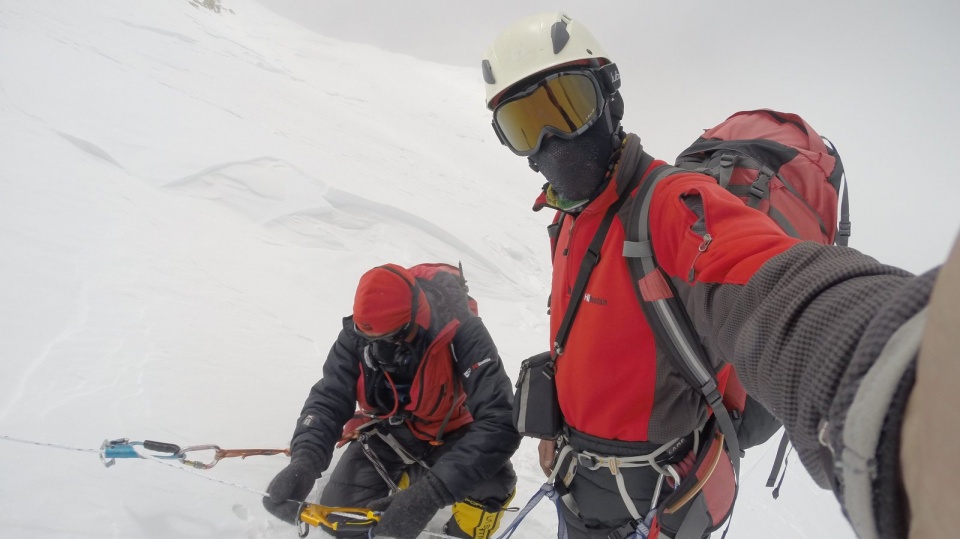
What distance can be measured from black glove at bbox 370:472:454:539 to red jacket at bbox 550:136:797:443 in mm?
1028

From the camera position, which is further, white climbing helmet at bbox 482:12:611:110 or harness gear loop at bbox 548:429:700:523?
white climbing helmet at bbox 482:12:611:110

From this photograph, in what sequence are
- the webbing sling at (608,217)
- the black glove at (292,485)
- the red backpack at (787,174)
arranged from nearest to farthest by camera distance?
the webbing sling at (608,217) → the red backpack at (787,174) → the black glove at (292,485)

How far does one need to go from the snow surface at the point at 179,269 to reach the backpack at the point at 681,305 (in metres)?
1.56

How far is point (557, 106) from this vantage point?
72.4 inches

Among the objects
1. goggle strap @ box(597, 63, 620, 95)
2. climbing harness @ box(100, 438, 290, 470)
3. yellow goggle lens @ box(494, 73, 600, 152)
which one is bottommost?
climbing harness @ box(100, 438, 290, 470)

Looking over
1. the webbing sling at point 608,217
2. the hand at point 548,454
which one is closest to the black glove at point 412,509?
the hand at point 548,454

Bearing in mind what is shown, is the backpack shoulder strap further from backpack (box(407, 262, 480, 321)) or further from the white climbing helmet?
backpack (box(407, 262, 480, 321))

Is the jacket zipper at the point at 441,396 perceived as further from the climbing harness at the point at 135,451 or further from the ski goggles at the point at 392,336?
the climbing harness at the point at 135,451

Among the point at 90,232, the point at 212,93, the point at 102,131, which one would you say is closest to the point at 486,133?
the point at 212,93

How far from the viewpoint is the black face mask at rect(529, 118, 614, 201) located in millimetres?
1758

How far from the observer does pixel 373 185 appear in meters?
9.83

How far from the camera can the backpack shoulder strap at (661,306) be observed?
4.57ft

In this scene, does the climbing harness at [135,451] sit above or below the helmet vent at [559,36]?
below

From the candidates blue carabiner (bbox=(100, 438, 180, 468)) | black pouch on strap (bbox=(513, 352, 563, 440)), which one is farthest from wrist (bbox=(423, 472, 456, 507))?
blue carabiner (bbox=(100, 438, 180, 468))
